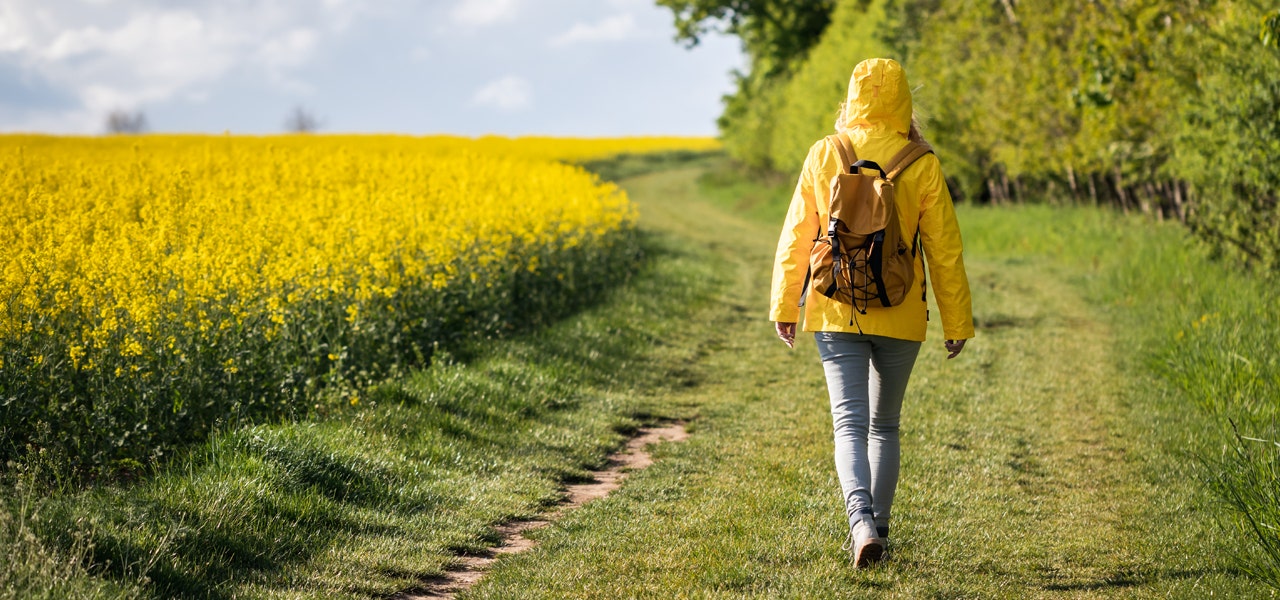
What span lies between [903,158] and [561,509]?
286cm

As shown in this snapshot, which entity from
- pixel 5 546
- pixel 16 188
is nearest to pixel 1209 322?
pixel 5 546

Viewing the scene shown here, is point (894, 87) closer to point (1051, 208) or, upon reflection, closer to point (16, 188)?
point (16, 188)

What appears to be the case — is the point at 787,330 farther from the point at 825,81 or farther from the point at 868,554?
the point at 825,81

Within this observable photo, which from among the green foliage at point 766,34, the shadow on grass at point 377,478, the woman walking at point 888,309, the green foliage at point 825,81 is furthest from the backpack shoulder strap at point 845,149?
the green foliage at point 766,34

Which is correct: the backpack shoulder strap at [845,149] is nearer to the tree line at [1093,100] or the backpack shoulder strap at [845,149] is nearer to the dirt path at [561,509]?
the tree line at [1093,100]

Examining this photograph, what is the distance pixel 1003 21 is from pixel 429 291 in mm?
17456

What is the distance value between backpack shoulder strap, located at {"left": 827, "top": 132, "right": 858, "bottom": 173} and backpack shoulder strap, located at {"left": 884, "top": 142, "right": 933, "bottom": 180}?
0.51 ft

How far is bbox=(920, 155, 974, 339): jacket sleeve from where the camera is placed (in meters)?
4.98

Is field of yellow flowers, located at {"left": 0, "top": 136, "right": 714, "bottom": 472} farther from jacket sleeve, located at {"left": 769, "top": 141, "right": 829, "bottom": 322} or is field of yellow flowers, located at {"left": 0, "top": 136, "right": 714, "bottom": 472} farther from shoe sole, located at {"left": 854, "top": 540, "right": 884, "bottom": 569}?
shoe sole, located at {"left": 854, "top": 540, "right": 884, "bottom": 569}

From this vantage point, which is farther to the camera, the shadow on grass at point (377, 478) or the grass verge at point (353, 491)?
the shadow on grass at point (377, 478)

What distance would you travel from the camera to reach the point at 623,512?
6285 mm

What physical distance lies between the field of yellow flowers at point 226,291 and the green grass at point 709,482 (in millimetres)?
546

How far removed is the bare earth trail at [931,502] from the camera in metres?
5.13

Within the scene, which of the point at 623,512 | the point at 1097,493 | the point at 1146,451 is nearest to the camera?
the point at 623,512
